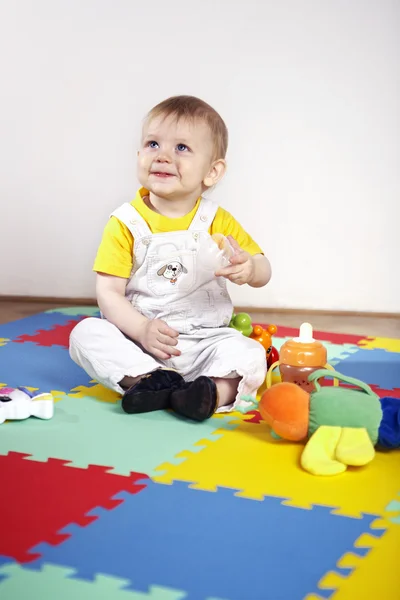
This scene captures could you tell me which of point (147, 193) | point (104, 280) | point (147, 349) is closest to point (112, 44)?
point (147, 193)

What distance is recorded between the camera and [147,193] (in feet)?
4.97

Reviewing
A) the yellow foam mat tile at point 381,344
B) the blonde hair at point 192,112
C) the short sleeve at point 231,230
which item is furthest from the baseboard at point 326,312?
the blonde hair at point 192,112

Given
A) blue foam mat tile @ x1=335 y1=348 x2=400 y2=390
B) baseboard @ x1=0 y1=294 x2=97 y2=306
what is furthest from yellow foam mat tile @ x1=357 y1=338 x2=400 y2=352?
baseboard @ x1=0 y1=294 x2=97 y2=306

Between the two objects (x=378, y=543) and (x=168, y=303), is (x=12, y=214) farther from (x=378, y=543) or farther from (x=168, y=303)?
(x=378, y=543)

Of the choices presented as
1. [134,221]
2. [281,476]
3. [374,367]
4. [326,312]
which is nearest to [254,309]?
[326,312]

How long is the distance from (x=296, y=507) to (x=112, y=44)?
1810 millimetres

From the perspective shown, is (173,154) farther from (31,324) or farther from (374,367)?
(31,324)

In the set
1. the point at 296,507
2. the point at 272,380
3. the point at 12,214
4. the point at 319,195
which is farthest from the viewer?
the point at 12,214

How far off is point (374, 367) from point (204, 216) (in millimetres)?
515

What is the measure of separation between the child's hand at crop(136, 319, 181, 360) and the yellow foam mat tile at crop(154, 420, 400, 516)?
23 cm

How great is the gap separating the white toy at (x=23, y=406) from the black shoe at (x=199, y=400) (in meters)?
0.21

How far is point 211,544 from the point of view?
807 mm

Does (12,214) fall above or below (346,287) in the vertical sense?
above

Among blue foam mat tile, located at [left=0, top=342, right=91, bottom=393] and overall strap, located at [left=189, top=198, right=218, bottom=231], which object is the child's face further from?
blue foam mat tile, located at [left=0, top=342, right=91, bottom=393]
